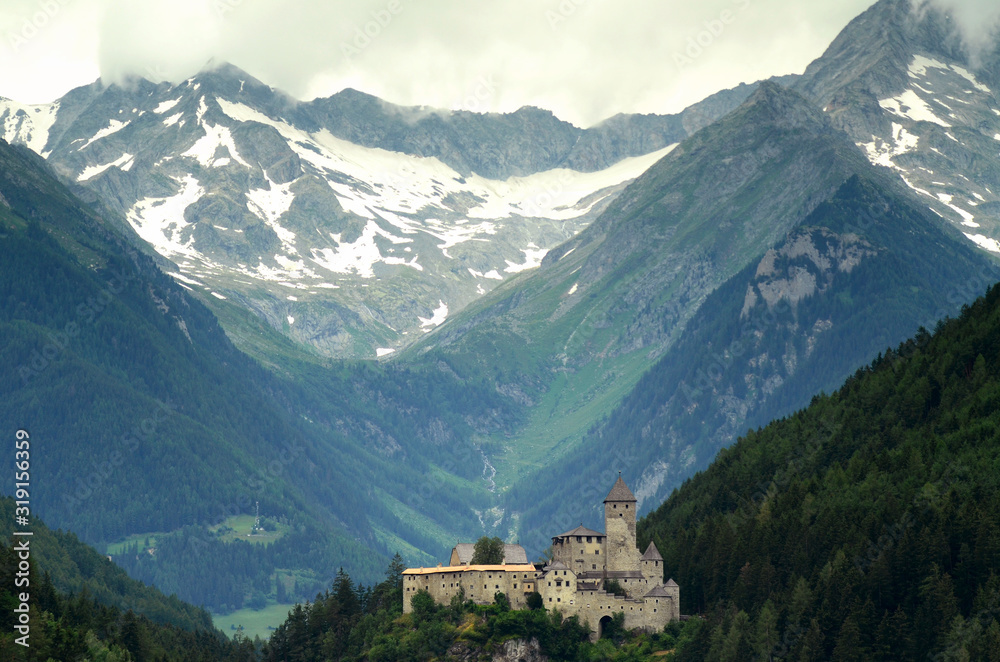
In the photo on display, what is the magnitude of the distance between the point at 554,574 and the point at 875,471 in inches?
1756

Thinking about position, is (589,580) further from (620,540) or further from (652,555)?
(652,555)

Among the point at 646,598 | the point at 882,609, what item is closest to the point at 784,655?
the point at 882,609

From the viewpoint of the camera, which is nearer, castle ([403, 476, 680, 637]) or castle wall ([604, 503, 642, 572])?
castle ([403, 476, 680, 637])

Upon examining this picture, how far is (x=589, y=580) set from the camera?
18000cm

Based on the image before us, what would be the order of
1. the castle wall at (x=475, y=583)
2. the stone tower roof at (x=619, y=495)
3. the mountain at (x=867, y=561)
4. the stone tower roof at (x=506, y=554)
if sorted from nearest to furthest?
the mountain at (x=867, y=561)
the castle wall at (x=475, y=583)
the stone tower roof at (x=619, y=495)
the stone tower roof at (x=506, y=554)

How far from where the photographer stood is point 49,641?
514 feet

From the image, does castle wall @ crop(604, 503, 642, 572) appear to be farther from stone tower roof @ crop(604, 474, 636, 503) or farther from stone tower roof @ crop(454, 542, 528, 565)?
stone tower roof @ crop(454, 542, 528, 565)

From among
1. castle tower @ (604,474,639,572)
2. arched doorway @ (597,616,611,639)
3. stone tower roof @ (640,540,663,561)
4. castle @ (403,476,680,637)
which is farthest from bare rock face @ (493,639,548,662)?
stone tower roof @ (640,540,663,561)

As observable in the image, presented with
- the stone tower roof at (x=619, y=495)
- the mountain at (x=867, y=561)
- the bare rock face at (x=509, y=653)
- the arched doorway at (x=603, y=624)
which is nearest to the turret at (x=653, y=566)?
the mountain at (x=867, y=561)

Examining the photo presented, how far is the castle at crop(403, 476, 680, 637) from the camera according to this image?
175750 mm

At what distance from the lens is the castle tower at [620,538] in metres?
182

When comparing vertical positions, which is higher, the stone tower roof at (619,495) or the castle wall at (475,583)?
the stone tower roof at (619,495)

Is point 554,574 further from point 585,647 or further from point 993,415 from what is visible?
point 993,415

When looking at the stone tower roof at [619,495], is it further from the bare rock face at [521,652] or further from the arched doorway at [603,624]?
the bare rock face at [521,652]
